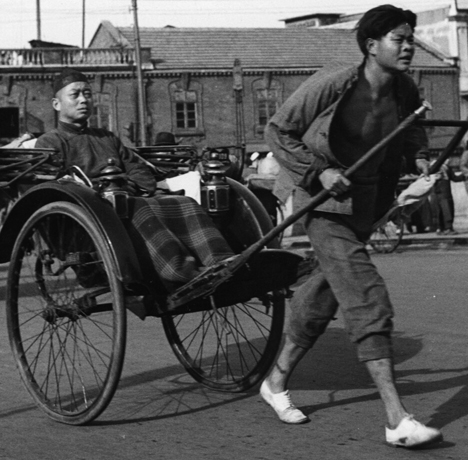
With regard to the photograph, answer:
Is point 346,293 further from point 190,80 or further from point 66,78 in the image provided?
point 190,80

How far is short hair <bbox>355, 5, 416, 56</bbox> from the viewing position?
17.3 ft

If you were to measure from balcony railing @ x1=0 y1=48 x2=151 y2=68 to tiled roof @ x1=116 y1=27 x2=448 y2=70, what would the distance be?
4.48 ft

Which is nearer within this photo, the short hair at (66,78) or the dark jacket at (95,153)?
the dark jacket at (95,153)

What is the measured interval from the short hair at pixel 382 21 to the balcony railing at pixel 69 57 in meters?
56.1

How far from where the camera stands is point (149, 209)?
19.6ft

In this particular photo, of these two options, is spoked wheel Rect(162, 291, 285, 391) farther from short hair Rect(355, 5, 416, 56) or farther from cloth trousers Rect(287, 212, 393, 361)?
short hair Rect(355, 5, 416, 56)

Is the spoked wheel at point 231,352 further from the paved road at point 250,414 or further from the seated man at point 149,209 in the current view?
the seated man at point 149,209

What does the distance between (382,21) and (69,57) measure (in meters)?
57.5

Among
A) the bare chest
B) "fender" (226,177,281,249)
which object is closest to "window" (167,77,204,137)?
"fender" (226,177,281,249)

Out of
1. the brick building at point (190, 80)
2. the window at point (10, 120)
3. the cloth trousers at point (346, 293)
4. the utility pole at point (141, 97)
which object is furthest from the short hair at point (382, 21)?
Result: the brick building at point (190, 80)

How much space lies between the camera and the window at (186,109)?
202 feet

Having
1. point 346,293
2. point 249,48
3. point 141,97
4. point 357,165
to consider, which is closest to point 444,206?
point 346,293

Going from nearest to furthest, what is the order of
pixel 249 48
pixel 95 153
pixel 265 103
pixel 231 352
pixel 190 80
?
pixel 95 153, pixel 231 352, pixel 190 80, pixel 265 103, pixel 249 48

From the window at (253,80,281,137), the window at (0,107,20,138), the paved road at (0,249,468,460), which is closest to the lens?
the paved road at (0,249,468,460)
